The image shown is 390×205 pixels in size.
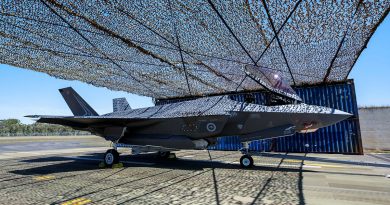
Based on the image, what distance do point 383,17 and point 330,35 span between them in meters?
1.98

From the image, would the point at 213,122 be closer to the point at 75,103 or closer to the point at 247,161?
the point at 247,161

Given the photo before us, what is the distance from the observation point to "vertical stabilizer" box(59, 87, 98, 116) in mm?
15617

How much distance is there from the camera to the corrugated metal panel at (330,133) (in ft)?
58.3

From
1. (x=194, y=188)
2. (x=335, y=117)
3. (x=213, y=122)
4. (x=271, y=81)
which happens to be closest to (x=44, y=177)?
(x=194, y=188)

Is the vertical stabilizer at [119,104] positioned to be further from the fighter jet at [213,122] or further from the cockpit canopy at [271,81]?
the cockpit canopy at [271,81]

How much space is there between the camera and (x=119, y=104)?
1883 cm

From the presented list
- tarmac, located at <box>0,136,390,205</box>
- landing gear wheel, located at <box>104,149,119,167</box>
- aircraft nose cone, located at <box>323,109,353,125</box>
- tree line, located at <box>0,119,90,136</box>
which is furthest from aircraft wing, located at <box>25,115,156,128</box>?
tree line, located at <box>0,119,90,136</box>

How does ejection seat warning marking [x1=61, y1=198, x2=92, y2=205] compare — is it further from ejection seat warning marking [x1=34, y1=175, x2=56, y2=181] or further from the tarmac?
ejection seat warning marking [x1=34, y1=175, x2=56, y2=181]

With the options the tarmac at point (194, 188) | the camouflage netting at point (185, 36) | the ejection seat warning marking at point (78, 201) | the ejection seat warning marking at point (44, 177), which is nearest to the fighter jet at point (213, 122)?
the tarmac at point (194, 188)

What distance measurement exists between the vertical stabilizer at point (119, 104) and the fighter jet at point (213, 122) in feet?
18.4

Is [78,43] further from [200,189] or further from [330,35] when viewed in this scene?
[330,35]

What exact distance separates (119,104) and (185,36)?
10.3 m

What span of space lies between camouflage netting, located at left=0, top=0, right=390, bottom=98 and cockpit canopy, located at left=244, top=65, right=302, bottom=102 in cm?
137

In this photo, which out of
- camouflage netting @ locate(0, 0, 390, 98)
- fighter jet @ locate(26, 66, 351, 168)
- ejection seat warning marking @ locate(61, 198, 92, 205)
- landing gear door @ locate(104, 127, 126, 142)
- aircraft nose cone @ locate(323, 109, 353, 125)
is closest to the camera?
ejection seat warning marking @ locate(61, 198, 92, 205)
